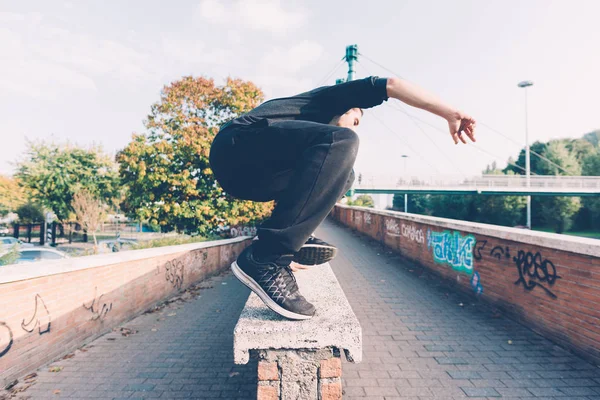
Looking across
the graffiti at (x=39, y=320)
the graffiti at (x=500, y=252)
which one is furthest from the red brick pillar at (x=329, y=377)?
the graffiti at (x=500, y=252)

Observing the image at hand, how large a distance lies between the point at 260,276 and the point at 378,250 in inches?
491

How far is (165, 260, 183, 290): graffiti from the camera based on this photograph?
777cm

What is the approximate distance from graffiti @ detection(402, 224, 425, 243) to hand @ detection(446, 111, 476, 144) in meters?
8.46

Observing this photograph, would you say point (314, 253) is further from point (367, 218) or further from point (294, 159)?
point (367, 218)

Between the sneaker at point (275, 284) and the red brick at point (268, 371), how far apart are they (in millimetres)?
298

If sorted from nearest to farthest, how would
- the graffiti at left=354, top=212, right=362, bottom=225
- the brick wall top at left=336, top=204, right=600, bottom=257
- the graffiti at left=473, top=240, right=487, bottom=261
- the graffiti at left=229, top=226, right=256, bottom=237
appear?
the brick wall top at left=336, top=204, right=600, bottom=257 → the graffiti at left=473, top=240, right=487, bottom=261 → the graffiti at left=229, top=226, right=256, bottom=237 → the graffiti at left=354, top=212, right=362, bottom=225

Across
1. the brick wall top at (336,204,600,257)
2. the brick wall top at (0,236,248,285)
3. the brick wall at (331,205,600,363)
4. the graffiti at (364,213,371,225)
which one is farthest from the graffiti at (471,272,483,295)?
the graffiti at (364,213,371,225)

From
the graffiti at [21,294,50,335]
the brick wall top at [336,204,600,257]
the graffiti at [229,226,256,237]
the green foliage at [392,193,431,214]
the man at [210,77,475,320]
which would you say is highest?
the green foliage at [392,193,431,214]

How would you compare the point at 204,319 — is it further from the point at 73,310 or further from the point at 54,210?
the point at 54,210

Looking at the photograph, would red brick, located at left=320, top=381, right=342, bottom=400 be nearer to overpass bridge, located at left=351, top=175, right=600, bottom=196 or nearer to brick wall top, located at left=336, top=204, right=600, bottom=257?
brick wall top, located at left=336, top=204, right=600, bottom=257

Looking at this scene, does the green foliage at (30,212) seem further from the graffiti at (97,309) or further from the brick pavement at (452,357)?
the brick pavement at (452,357)

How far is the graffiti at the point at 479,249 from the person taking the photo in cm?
645

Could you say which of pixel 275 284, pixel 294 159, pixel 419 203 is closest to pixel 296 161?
pixel 294 159

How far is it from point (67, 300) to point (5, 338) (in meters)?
0.92
